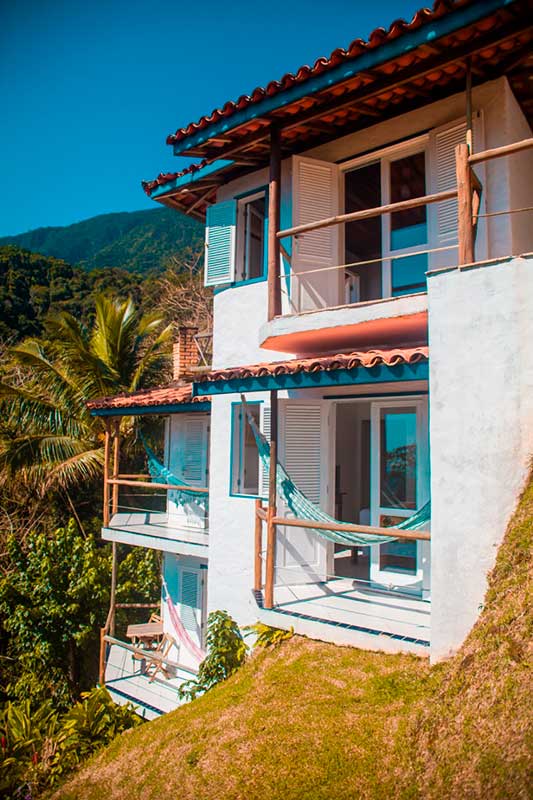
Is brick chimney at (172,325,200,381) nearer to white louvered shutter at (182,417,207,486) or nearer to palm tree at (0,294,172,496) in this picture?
white louvered shutter at (182,417,207,486)

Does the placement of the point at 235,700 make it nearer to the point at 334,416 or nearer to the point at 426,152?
the point at 334,416

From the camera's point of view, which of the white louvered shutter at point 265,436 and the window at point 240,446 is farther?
the window at point 240,446

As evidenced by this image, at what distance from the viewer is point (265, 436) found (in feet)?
36.3

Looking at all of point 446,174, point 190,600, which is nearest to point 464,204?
point 446,174

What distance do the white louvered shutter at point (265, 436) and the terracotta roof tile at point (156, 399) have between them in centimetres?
173

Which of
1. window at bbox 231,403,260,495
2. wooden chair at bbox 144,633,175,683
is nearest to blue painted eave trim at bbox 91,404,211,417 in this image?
window at bbox 231,403,260,495

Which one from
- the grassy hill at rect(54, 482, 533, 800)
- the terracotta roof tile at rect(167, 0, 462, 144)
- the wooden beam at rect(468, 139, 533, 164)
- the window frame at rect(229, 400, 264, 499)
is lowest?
the grassy hill at rect(54, 482, 533, 800)

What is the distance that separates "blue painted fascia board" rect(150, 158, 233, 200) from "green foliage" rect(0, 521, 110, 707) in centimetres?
A: 984

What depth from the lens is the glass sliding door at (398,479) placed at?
9320mm

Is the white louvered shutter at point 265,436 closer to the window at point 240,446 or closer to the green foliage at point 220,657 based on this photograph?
the window at point 240,446

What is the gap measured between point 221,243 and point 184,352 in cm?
522

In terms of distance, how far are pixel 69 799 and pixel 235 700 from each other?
2241 mm

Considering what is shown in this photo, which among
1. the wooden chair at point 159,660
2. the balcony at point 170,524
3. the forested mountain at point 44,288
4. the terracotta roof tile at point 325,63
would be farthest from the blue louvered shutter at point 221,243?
the forested mountain at point 44,288

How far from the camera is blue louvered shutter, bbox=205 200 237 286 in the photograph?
11992 mm
